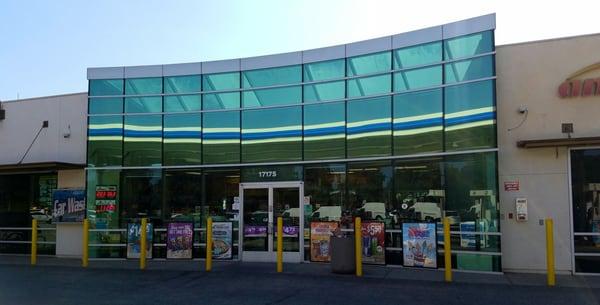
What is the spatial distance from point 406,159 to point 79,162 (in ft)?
33.3

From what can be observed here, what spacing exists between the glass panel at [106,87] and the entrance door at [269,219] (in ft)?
16.6

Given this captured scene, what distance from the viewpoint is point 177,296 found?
1069cm

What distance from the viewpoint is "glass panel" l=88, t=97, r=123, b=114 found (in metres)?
17.4

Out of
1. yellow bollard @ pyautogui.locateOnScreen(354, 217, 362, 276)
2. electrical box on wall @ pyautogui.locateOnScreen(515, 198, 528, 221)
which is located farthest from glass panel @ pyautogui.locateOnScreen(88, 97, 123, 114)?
electrical box on wall @ pyautogui.locateOnScreen(515, 198, 528, 221)

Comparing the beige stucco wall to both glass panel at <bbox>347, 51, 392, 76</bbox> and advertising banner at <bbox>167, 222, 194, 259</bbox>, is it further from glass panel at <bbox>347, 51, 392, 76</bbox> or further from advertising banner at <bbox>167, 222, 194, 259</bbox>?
advertising banner at <bbox>167, 222, 194, 259</bbox>

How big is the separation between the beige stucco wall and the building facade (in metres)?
0.53

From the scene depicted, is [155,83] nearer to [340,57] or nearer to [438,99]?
[340,57]

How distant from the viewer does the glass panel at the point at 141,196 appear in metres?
16.9

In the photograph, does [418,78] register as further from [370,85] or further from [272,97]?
[272,97]

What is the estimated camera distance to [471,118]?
13406 millimetres

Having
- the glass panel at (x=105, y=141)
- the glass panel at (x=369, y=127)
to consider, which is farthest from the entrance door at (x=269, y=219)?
the glass panel at (x=105, y=141)

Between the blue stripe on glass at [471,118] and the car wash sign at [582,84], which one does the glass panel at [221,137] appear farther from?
the car wash sign at [582,84]

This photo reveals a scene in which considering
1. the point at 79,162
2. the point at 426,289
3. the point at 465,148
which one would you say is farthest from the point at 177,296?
the point at 79,162

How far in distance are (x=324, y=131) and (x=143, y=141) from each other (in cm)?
564
